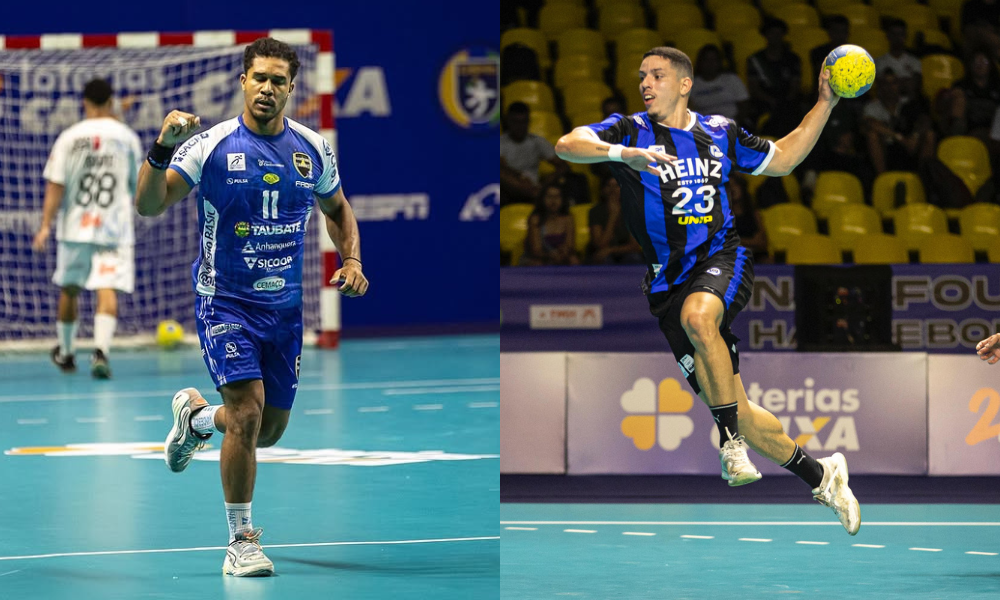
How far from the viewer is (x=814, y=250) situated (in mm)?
12953

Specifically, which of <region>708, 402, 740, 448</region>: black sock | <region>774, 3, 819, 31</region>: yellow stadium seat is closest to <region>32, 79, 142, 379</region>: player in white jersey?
<region>774, 3, 819, 31</region>: yellow stadium seat

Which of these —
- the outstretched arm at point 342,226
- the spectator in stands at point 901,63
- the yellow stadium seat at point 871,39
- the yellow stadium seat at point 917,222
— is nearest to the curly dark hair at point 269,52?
the outstretched arm at point 342,226

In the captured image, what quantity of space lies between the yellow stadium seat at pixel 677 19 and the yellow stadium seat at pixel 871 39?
1.64 metres

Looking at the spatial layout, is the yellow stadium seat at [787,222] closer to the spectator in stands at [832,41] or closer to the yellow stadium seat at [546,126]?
the spectator in stands at [832,41]

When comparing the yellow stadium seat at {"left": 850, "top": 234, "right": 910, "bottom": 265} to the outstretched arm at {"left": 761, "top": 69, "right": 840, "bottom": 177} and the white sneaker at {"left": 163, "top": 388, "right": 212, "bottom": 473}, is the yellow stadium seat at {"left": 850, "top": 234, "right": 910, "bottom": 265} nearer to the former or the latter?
the outstretched arm at {"left": 761, "top": 69, "right": 840, "bottom": 177}

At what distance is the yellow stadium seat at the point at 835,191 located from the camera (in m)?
14.0

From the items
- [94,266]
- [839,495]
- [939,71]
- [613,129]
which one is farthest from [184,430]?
[939,71]

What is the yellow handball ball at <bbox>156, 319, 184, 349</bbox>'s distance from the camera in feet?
57.1

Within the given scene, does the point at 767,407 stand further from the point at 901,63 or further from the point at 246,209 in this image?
the point at 901,63

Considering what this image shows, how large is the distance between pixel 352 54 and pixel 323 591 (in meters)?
13.2

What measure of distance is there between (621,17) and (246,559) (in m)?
11.3

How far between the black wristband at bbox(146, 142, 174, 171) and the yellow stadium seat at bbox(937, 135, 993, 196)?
383 inches

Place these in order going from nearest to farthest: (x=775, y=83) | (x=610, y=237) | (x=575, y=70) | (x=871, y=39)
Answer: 1. (x=610, y=237)
2. (x=775, y=83)
3. (x=871, y=39)
4. (x=575, y=70)

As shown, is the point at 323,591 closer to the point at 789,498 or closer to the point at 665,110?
the point at 665,110
